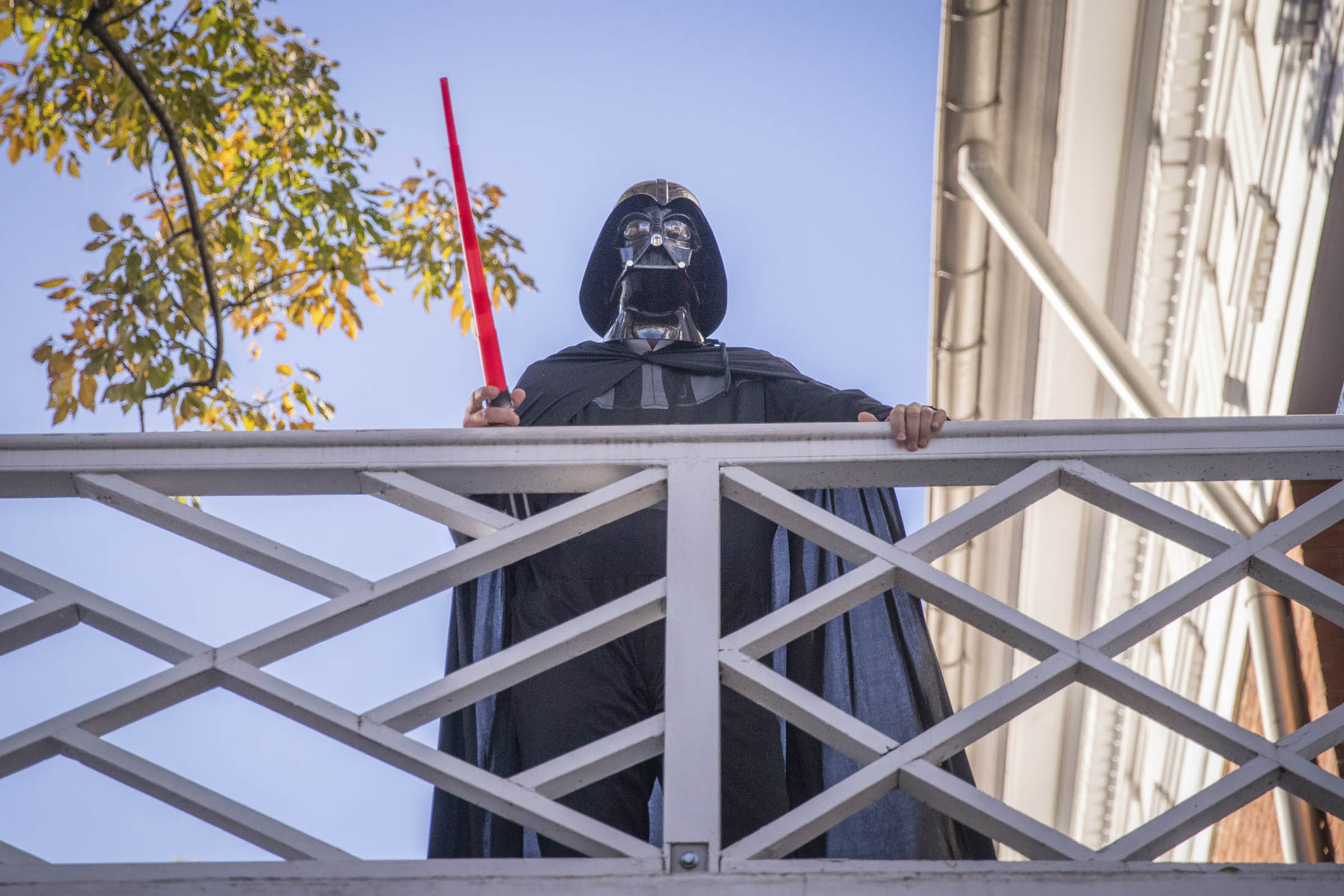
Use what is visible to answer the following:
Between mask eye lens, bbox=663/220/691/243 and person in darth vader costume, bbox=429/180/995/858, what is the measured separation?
667 mm

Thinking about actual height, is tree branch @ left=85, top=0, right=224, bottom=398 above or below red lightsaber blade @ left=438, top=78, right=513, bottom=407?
above

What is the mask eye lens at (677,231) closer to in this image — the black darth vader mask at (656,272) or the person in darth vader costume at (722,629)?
the black darth vader mask at (656,272)

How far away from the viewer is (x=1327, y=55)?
4.98 metres

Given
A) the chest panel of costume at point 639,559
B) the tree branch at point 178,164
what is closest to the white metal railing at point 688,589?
the chest panel of costume at point 639,559

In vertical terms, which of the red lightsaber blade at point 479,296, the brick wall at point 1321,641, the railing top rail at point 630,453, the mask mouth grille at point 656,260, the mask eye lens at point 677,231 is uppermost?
the mask eye lens at point 677,231

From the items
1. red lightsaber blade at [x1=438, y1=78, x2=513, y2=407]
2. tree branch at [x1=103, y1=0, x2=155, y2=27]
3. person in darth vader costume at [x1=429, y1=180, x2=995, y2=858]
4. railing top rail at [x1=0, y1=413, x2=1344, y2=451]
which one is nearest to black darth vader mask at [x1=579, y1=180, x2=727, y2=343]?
person in darth vader costume at [x1=429, y1=180, x2=995, y2=858]

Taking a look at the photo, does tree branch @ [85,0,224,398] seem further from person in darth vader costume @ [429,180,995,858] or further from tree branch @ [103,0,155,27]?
person in darth vader costume @ [429,180,995,858]

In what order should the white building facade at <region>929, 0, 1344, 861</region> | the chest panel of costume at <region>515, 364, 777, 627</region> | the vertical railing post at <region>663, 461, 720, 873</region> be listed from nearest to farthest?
1. the vertical railing post at <region>663, 461, 720, 873</region>
2. the chest panel of costume at <region>515, 364, 777, 627</region>
3. the white building facade at <region>929, 0, 1344, 861</region>

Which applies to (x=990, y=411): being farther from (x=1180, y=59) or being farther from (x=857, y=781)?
(x=857, y=781)

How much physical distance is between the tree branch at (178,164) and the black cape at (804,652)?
2.40m

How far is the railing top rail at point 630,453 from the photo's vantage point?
304 cm

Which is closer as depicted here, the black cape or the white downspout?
the black cape

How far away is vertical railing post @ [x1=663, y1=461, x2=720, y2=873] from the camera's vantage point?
2529 millimetres

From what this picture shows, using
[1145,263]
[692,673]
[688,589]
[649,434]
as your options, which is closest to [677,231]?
[649,434]
